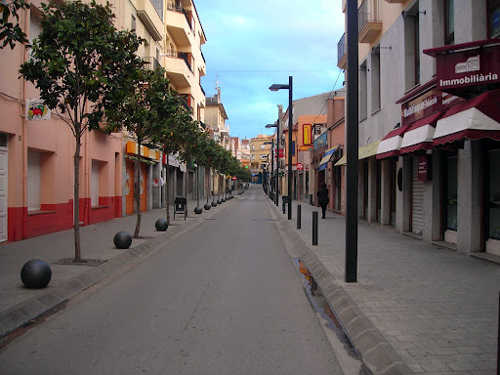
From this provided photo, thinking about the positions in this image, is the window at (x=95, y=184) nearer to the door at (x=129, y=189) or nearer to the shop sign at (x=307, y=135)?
the door at (x=129, y=189)

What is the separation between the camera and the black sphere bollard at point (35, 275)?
20.9ft

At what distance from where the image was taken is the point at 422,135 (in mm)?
9859

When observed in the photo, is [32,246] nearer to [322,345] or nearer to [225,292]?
[225,292]

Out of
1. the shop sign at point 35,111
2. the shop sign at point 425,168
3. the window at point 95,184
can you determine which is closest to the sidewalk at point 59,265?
the window at point 95,184

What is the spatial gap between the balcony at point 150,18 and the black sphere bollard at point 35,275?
60.9 ft

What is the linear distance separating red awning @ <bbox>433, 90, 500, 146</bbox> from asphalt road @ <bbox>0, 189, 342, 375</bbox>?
3860mm

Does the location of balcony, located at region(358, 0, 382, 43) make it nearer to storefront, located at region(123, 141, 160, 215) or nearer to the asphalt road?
the asphalt road

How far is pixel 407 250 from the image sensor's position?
408 inches

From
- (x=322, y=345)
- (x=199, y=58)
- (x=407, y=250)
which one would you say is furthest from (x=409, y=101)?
(x=199, y=58)

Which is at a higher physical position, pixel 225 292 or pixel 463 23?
pixel 463 23

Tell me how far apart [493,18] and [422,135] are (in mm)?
2651

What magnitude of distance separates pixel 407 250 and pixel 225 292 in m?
5.41

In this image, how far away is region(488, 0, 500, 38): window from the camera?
8602mm

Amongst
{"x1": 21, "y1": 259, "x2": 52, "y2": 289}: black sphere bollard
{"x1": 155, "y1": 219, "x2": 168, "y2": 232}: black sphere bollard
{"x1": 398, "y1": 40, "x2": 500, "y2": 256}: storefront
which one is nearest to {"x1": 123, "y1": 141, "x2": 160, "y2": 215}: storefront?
{"x1": 155, "y1": 219, "x2": 168, "y2": 232}: black sphere bollard
